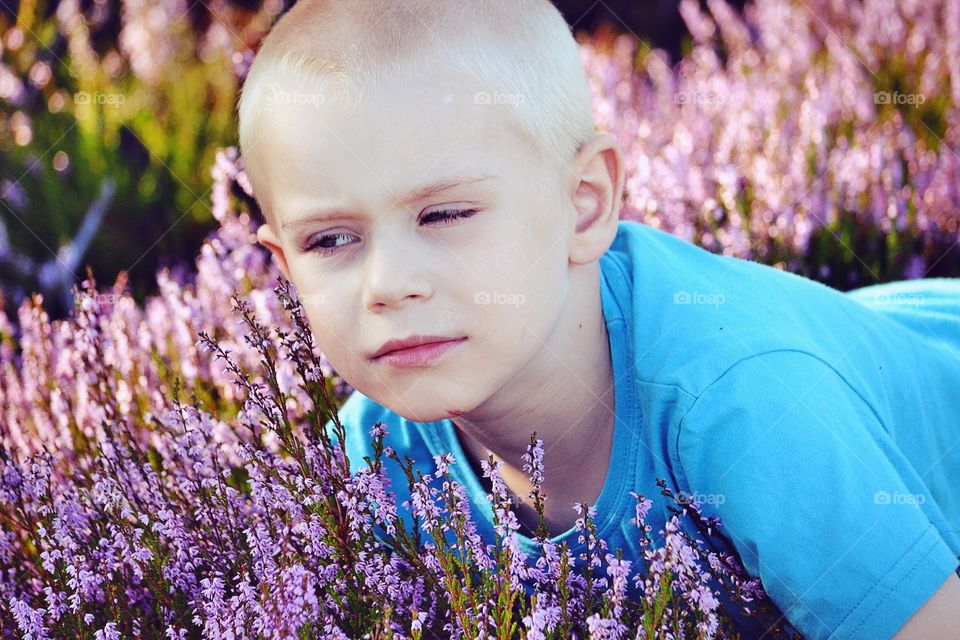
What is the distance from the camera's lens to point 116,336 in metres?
3.51

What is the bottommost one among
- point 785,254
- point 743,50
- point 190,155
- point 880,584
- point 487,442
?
point 880,584

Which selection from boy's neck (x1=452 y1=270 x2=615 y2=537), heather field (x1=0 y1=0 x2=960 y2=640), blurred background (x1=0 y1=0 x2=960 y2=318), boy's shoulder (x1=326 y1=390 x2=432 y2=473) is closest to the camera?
heather field (x1=0 y1=0 x2=960 y2=640)

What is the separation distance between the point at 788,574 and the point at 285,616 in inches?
38.3

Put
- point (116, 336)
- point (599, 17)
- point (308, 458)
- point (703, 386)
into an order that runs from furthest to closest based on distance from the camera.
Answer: point (599, 17), point (116, 336), point (308, 458), point (703, 386)

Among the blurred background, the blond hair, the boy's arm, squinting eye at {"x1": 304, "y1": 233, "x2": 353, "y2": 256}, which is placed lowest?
the boy's arm

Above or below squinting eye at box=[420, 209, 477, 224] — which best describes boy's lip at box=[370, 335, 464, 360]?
below

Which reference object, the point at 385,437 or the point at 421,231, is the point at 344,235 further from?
the point at 385,437

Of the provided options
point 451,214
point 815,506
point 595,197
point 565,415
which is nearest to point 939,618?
point 815,506

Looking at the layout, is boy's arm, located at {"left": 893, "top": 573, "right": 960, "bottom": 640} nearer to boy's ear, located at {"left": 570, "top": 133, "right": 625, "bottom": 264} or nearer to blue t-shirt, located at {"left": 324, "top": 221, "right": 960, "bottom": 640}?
blue t-shirt, located at {"left": 324, "top": 221, "right": 960, "bottom": 640}

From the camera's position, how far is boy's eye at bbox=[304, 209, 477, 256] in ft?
6.57

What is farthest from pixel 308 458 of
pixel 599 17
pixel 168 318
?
pixel 599 17

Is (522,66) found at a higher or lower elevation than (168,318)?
lower

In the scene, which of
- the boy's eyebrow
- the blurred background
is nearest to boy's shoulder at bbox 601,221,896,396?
the boy's eyebrow

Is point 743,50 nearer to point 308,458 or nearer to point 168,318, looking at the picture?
point 168,318
